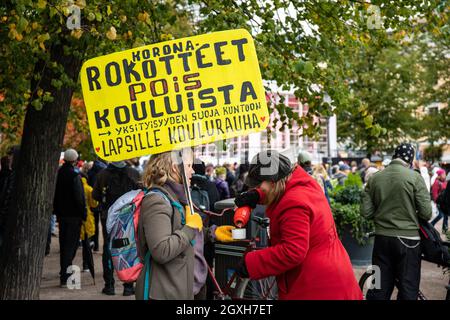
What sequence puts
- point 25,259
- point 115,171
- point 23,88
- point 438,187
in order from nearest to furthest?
point 25,259, point 23,88, point 115,171, point 438,187

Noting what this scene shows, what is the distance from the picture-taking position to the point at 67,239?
939 cm

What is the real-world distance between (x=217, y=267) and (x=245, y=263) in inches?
148

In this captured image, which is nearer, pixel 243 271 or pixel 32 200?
pixel 243 271

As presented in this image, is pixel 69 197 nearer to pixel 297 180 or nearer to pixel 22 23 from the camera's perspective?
pixel 22 23

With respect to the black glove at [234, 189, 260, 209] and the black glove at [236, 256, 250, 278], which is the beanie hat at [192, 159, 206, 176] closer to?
the black glove at [234, 189, 260, 209]

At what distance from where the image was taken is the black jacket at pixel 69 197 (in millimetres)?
9250

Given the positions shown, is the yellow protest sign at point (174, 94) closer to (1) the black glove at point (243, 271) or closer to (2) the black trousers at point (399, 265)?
(1) the black glove at point (243, 271)

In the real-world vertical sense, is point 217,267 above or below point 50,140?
below

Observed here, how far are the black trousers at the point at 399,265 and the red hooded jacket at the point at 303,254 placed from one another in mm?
2682

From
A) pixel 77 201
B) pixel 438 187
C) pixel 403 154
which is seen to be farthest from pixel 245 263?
pixel 438 187

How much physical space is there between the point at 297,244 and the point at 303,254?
65 mm

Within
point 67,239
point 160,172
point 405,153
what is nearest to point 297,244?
point 160,172
